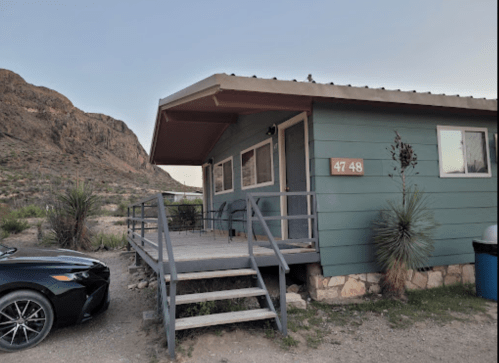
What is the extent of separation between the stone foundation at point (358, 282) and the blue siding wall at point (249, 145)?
1.55m

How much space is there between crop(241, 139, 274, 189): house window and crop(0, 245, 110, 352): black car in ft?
12.9

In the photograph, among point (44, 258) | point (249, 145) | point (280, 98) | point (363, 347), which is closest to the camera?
point (363, 347)

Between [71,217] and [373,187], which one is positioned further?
[71,217]

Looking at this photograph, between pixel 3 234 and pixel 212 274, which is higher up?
pixel 3 234

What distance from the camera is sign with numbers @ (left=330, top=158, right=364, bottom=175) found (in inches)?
Answer: 218

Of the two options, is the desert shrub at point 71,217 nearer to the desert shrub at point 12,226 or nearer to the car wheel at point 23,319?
the desert shrub at point 12,226

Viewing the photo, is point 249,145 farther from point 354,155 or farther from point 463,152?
point 463,152

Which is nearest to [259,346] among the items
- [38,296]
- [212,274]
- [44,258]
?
[212,274]

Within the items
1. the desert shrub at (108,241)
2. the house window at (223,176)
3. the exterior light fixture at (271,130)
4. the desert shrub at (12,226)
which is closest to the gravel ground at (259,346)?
the exterior light fixture at (271,130)

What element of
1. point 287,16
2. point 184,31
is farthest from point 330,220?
point 184,31

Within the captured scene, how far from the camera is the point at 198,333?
163 inches

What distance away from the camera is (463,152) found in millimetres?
6512

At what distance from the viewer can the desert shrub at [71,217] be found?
10914mm

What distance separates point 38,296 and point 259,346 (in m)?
2.39
